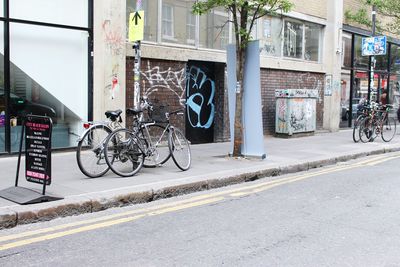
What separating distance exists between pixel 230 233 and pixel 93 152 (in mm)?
3101

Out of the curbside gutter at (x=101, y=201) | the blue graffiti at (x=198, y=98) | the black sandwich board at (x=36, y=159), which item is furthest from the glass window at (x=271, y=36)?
the black sandwich board at (x=36, y=159)

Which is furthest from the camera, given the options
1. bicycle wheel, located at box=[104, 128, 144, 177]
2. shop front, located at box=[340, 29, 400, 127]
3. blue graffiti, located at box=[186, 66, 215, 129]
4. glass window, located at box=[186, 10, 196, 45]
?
shop front, located at box=[340, 29, 400, 127]

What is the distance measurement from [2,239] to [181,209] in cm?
232

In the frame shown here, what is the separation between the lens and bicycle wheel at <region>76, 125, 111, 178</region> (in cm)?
767

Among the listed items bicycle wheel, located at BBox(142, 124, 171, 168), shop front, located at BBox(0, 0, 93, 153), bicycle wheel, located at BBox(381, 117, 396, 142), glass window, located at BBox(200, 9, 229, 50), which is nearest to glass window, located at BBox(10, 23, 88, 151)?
shop front, located at BBox(0, 0, 93, 153)

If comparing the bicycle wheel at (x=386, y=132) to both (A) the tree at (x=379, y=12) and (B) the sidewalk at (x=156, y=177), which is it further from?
(A) the tree at (x=379, y=12)

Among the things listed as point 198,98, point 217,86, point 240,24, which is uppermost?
point 240,24

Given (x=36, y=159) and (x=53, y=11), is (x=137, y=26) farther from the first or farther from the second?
(x=36, y=159)

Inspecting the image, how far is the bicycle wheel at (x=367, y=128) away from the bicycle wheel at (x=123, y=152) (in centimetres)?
A: 855

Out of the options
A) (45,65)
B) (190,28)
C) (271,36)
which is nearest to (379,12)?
(271,36)

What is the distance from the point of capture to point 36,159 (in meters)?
6.43

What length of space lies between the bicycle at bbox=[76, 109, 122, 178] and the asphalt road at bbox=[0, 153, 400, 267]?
4.57 ft

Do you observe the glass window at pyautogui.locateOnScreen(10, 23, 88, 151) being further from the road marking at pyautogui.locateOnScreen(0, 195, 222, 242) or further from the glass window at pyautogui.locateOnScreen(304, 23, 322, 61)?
the glass window at pyautogui.locateOnScreen(304, 23, 322, 61)

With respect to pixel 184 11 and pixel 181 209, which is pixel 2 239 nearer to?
pixel 181 209
